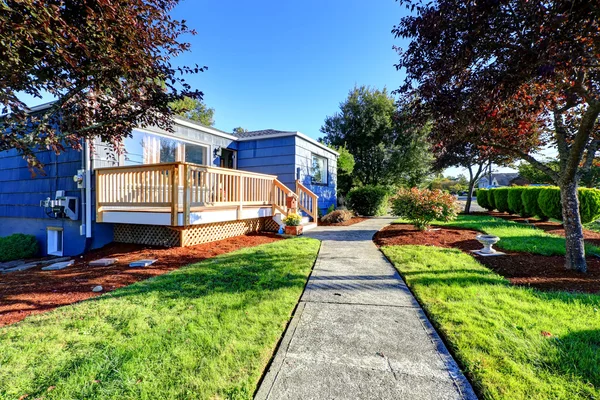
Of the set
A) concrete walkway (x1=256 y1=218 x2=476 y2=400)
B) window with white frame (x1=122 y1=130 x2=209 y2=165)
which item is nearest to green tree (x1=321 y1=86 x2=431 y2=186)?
window with white frame (x1=122 y1=130 x2=209 y2=165)

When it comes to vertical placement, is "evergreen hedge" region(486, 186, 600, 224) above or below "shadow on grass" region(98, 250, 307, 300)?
above

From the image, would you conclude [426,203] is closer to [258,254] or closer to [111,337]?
[258,254]

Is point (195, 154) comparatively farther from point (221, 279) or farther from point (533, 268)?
point (533, 268)

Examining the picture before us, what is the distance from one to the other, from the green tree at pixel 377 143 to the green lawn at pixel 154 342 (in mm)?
15780

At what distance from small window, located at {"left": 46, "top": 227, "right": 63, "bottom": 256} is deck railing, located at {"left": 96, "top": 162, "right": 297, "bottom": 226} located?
1.81 m

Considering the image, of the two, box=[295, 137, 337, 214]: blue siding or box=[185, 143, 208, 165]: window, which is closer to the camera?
box=[185, 143, 208, 165]: window

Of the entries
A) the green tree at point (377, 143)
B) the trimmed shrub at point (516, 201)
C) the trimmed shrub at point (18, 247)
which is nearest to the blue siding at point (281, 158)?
the trimmed shrub at point (18, 247)

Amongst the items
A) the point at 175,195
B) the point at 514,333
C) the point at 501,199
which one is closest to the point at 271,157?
the point at 175,195

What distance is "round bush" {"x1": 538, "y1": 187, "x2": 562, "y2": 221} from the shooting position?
9.14 metres

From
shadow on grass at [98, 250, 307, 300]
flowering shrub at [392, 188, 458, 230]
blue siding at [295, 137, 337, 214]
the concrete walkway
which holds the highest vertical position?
blue siding at [295, 137, 337, 214]

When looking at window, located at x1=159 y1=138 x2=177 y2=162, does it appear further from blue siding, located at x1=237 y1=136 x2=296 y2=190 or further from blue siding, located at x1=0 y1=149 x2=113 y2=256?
blue siding, located at x1=237 y1=136 x2=296 y2=190

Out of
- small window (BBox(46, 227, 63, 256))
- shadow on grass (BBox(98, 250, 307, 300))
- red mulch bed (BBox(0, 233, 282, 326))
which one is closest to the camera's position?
red mulch bed (BBox(0, 233, 282, 326))

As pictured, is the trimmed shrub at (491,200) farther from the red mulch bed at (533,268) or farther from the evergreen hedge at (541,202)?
the red mulch bed at (533,268)

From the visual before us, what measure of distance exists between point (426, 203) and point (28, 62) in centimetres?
773
